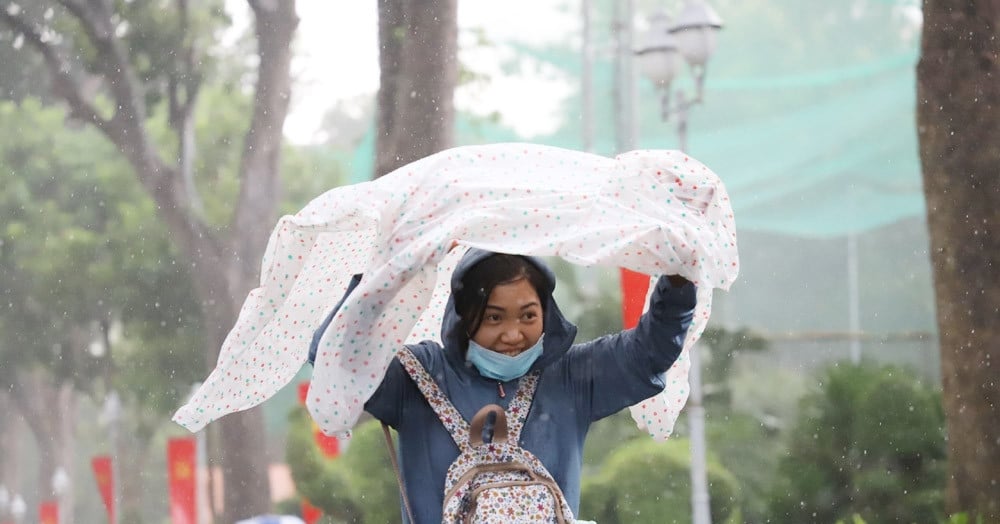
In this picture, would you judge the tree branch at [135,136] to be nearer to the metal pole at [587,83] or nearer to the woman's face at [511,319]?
the metal pole at [587,83]

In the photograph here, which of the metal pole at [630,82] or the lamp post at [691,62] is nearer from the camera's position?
the lamp post at [691,62]

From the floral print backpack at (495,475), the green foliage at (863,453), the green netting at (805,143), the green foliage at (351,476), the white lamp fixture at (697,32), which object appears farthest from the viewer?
the green netting at (805,143)

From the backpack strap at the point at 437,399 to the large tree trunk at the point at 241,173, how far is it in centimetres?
674

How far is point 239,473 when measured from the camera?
9609 millimetres

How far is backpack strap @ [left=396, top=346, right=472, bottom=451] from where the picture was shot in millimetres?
2740

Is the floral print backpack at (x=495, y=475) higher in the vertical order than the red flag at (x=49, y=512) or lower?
higher

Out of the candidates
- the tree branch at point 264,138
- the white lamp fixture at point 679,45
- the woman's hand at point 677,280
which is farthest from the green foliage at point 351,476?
the woman's hand at point 677,280

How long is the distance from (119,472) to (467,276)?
1056 cm

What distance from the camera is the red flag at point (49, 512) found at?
44.1 ft

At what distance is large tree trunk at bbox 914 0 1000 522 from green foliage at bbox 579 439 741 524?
1.52 m

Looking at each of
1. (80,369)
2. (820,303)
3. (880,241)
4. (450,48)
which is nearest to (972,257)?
(450,48)

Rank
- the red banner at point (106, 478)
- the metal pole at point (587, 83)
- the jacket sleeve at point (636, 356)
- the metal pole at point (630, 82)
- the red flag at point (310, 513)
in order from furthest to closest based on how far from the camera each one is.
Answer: the metal pole at point (587, 83), the red banner at point (106, 478), the metal pole at point (630, 82), the red flag at point (310, 513), the jacket sleeve at point (636, 356)

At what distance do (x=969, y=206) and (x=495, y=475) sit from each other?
485cm

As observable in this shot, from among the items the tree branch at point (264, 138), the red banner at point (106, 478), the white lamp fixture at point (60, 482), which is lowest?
the white lamp fixture at point (60, 482)
